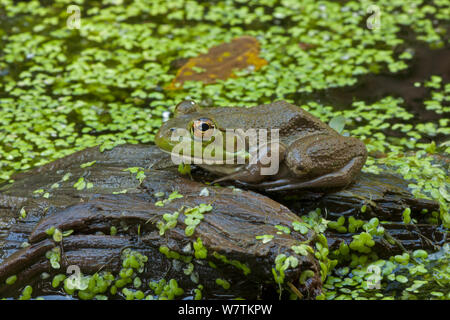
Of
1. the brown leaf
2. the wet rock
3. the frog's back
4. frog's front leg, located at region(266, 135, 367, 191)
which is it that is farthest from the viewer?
the brown leaf

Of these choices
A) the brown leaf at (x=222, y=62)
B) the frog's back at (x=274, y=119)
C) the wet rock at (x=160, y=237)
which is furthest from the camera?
the brown leaf at (x=222, y=62)

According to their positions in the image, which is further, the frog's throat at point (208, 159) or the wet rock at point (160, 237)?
the frog's throat at point (208, 159)

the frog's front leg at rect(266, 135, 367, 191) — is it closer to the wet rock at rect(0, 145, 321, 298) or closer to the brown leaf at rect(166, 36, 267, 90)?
the wet rock at rect(0, 145, 321, 298)

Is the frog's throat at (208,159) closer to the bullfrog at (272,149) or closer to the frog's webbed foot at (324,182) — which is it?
the bullfrog at (272,149)

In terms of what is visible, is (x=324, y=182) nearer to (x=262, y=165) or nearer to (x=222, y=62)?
(x=262, y=165)

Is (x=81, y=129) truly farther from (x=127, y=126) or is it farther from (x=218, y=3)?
(x=218, y=3)

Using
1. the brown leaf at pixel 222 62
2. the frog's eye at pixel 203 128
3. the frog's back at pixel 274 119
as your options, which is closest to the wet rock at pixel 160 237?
the frog's eye at pixel 203 128

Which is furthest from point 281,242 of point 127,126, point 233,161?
point 127,126

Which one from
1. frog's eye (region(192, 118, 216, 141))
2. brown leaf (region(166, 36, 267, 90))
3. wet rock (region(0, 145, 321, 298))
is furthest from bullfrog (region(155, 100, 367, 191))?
brown leaf (region(166, 36, 267, 90))
